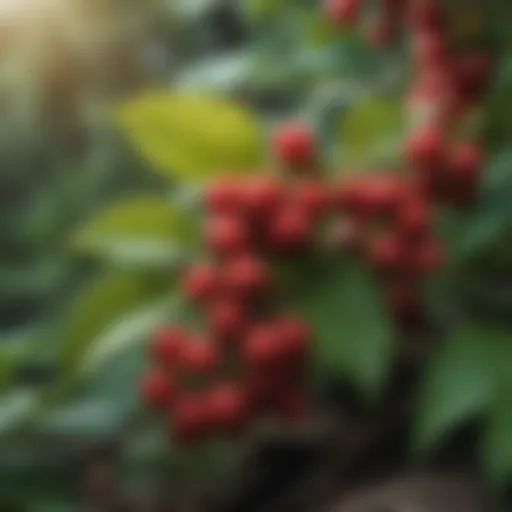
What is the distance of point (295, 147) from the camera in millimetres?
924

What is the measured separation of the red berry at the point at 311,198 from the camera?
0.91 meters

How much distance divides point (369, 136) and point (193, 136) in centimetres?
12

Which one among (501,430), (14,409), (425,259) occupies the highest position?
(14,409)

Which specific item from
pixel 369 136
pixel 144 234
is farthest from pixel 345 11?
pixel 144 234

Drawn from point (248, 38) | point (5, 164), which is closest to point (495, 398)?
point (248, 38)

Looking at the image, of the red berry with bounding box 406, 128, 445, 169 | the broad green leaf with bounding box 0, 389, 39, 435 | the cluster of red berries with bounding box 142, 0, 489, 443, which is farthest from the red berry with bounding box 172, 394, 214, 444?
the red berry with bounding box 406, 128, 445, 169

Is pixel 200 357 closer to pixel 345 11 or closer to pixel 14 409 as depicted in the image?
pixel 14 409

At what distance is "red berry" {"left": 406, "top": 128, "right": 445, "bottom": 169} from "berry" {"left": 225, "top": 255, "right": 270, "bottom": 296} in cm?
13

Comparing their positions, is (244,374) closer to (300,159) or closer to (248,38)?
(300,159)

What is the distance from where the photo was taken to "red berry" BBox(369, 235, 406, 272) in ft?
3.05

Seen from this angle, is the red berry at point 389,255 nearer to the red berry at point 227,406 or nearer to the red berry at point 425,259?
the red berry at point 425,259

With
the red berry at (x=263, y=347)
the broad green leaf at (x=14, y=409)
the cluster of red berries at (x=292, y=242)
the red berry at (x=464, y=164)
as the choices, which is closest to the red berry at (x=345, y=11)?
the cluster of red berries at (x=292, y=242)

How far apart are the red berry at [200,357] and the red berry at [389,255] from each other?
0.12 metres

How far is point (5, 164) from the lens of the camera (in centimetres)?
139
